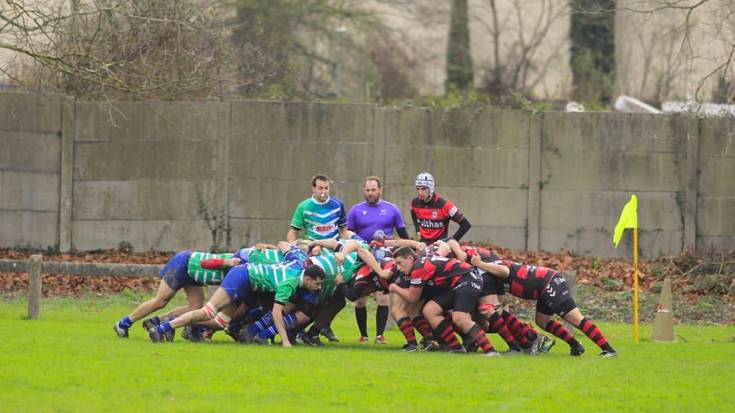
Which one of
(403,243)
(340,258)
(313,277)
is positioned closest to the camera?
(313,277)

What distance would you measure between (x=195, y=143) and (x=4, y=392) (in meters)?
14.6

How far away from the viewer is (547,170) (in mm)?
26188

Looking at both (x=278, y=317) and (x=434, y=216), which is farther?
(x=434, y=216)

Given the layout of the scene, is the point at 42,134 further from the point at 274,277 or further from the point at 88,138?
the point at 274,277

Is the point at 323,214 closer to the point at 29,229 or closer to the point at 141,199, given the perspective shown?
the point at 141,199

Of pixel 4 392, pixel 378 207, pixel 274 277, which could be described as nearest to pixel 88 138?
pixel 378 207

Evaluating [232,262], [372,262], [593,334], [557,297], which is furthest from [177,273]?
[593,334]

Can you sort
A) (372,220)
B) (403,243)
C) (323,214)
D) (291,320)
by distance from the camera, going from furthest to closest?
1. (372,220)
2. (323,214)
3. (403,243)
4. (291,320)

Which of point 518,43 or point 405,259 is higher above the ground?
point 518,43

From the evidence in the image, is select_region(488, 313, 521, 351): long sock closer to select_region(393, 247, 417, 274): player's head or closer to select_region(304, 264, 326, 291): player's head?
select_region(393, 247, 417, 274): player's head

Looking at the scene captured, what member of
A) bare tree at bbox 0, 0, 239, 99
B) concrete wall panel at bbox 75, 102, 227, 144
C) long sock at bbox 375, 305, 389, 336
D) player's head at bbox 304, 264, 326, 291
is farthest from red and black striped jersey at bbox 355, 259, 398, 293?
concrete wall panel at bbox 75, 102, 227, 144

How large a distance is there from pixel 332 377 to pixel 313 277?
3.16 meters

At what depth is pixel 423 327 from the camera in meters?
17.4

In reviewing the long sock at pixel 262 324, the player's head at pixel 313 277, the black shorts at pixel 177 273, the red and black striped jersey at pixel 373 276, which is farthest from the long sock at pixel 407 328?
the black shorts at pixel 177 273
